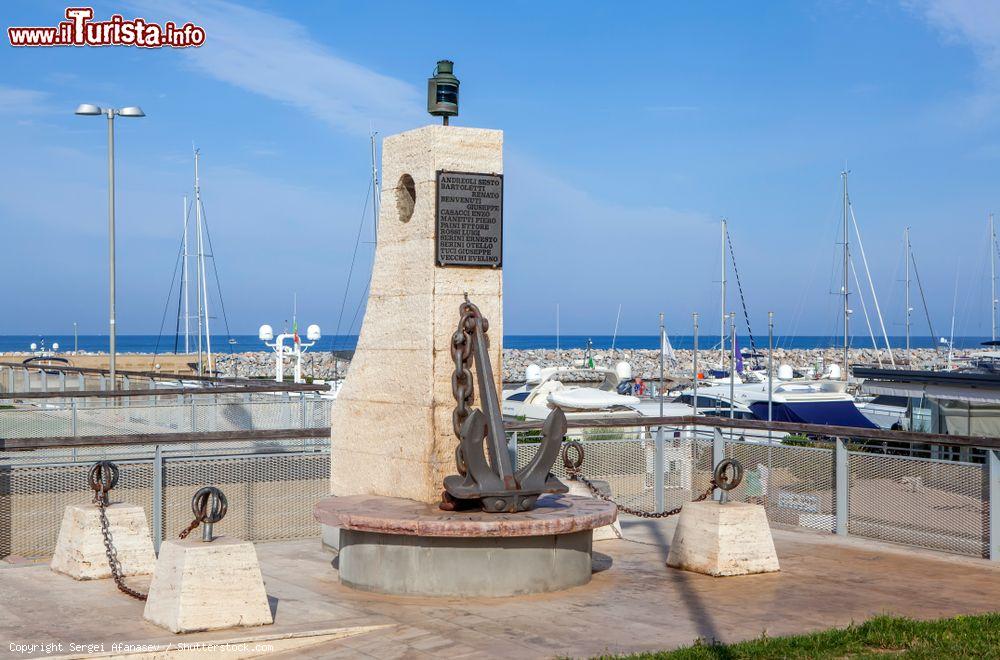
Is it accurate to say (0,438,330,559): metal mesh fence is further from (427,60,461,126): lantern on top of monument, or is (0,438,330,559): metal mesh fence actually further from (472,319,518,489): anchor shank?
(427,60,461,126): lantern on top of monument

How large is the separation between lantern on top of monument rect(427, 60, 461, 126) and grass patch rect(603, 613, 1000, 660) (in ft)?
16.5

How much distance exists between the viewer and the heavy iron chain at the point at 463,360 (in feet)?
30.7

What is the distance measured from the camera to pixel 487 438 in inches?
372

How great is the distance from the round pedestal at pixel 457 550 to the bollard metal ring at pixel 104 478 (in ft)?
5.82

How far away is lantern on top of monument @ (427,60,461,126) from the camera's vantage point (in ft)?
32.9

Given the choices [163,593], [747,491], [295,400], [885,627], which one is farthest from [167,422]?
[885,627]

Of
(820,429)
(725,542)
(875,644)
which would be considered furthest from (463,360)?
(820,429)

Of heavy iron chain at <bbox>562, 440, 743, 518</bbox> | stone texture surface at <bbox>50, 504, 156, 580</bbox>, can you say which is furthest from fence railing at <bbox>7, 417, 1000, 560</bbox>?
stone texture surface at <bbox>50, 504, 156, 580</bbox>

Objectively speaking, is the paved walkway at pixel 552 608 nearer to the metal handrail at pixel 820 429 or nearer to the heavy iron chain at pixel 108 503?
the heavy iron chain at pixel 108 503

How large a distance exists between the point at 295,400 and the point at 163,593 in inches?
441

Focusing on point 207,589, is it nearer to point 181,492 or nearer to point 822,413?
point 181,492

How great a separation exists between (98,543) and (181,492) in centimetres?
130

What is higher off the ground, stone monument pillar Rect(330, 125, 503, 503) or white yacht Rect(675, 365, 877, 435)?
stone monument pillar Rect(330, 125, 503, 503)

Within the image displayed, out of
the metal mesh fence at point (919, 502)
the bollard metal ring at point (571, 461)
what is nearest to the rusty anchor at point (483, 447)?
the bollard metal ring at point (571, 461)
